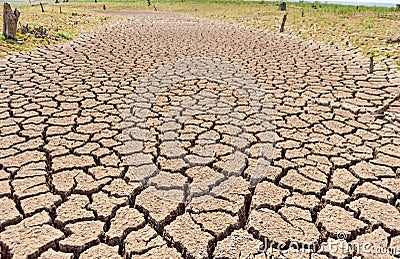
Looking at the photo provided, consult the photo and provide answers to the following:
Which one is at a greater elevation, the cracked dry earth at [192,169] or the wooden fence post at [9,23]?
the wooden fence post at [9,23]

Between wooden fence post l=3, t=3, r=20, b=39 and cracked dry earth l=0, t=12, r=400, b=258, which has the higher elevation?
wooden fence post l=3, t=3, r=20, b=39

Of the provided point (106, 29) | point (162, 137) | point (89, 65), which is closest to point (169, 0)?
point (106, 29)

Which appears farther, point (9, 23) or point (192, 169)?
point (9, 23)

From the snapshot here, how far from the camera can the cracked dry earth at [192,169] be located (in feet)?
7.03

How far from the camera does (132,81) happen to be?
5488 millimetres

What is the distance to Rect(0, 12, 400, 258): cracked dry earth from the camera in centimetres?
214

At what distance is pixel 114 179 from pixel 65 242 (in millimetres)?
758

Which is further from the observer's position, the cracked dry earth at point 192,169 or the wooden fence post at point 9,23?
the wooden fence post at point 9,23

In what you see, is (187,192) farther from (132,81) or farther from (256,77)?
(256,77)

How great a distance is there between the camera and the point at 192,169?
294 centimetres

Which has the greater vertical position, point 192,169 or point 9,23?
point 9,23

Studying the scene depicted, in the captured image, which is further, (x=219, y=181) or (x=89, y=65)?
(x=89, y=65)

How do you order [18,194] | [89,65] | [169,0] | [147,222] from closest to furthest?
[147,222], [18,194], [89,65], [169,0]

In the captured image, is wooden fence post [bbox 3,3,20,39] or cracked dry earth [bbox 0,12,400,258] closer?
cracked dry earth [bbox 0,12,400,258]
